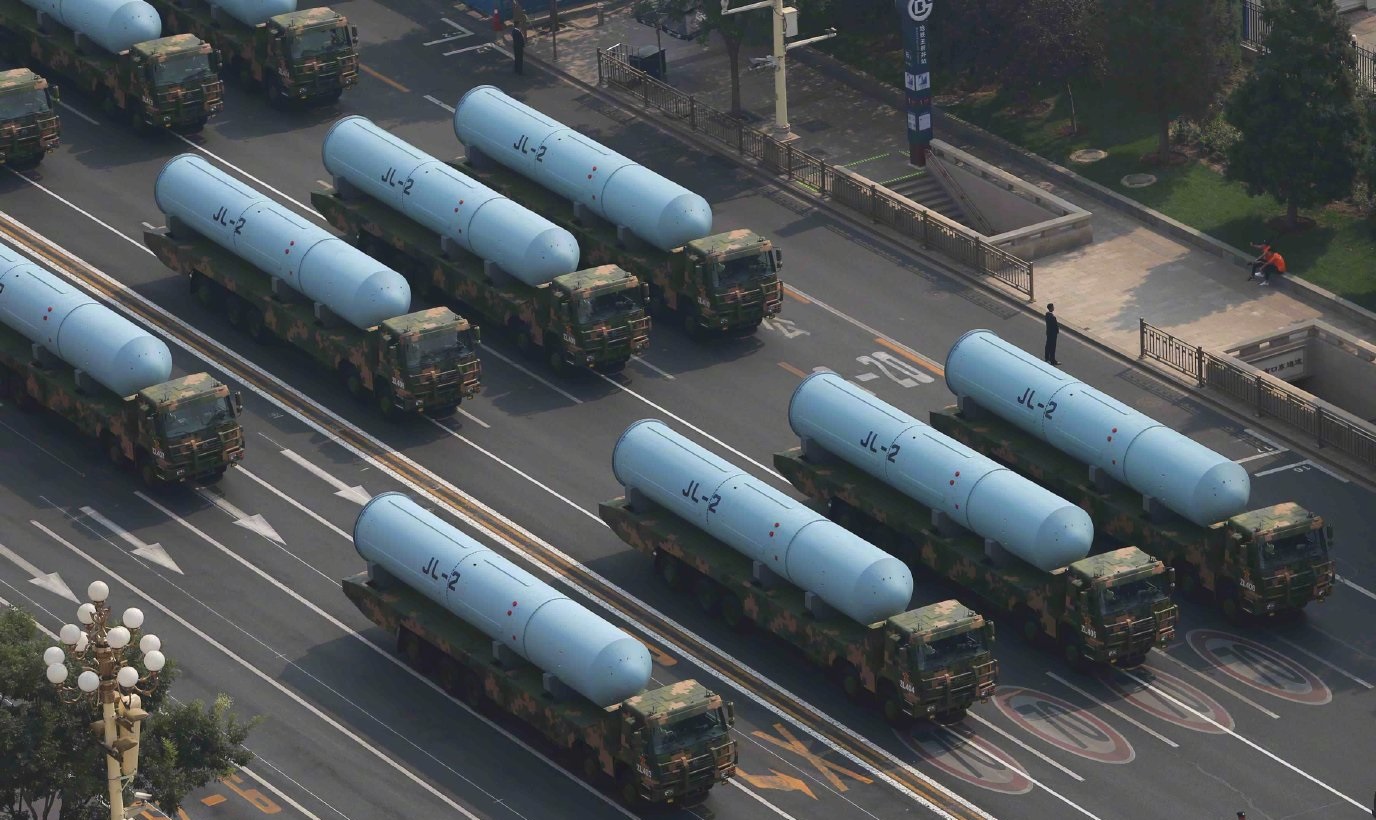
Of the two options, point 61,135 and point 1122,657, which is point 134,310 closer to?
point 61,135

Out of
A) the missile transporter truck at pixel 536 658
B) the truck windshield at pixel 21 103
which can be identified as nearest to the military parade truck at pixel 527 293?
the truck windshield at pixel 21 103

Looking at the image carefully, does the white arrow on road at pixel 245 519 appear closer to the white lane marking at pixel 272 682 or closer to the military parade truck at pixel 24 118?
the white lane marking at pixel 272 682

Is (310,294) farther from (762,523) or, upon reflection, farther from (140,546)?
(762,523)

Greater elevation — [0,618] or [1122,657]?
[0,618]

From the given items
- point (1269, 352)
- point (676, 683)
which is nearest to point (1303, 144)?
point (1269, 352)

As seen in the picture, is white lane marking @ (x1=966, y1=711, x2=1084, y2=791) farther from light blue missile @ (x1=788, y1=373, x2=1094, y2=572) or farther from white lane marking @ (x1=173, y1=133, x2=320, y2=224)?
white lane marking @ (x1=173, y1=133, x2=320, y2=224)

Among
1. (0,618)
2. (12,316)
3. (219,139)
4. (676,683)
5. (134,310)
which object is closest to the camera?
(0,618)

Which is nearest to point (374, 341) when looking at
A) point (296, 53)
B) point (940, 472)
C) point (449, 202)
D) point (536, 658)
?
point (449, 202)

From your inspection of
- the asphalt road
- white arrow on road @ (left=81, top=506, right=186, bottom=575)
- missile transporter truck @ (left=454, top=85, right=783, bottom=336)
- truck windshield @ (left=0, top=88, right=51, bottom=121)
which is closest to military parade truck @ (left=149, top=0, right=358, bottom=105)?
the asphalt road
